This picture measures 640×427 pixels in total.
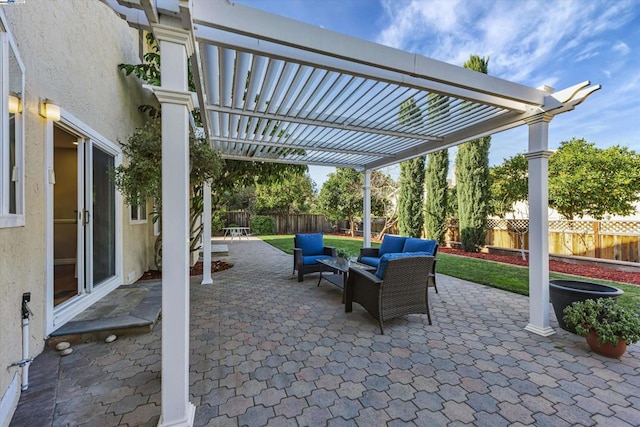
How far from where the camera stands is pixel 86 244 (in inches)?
135

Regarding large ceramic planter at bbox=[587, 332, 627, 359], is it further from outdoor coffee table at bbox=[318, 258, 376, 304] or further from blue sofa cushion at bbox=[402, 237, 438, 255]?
outdoor coffee table at bbox=[318, 258, 376, 304]

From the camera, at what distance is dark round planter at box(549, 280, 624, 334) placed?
2920mm

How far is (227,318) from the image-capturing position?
3.62 metres

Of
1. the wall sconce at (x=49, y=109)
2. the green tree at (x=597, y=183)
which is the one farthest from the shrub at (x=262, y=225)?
the wall sconce at (x=49, y=109)

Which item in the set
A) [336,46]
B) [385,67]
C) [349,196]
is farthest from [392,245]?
[349,196]

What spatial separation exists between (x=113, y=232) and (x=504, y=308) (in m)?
6.04

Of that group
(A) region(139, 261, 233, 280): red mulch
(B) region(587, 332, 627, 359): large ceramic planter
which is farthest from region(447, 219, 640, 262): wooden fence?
(A) region(139, 261, 233, 280): red mulch

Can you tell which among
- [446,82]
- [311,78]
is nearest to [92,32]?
[311,78]

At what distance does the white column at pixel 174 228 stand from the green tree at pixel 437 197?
10.7 metres

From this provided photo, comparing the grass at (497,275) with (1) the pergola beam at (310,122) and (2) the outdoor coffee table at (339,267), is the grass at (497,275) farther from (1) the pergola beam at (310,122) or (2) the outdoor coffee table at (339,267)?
(1) the pergola beam at (310,122)

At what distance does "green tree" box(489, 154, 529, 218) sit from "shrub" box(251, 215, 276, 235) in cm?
1232

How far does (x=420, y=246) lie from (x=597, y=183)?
8632 mm

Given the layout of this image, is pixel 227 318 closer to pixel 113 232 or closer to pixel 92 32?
pixel 113 232

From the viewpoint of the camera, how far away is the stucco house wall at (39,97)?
6.17 ft
